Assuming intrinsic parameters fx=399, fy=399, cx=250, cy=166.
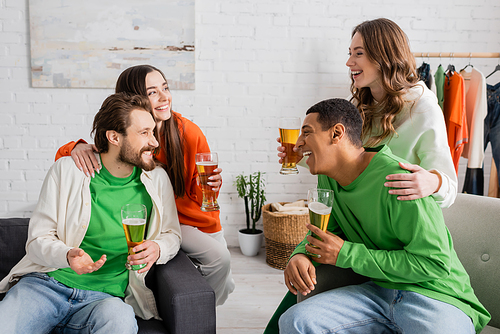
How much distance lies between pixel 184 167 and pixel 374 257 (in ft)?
3.62

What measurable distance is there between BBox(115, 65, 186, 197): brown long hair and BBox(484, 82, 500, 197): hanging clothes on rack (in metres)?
2.48

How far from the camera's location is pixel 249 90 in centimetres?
346

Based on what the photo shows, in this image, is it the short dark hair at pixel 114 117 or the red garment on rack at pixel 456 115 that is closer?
the short dark hair at pixel 114 117

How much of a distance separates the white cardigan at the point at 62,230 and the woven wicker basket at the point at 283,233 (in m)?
1.52

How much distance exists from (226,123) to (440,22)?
6.76 feet

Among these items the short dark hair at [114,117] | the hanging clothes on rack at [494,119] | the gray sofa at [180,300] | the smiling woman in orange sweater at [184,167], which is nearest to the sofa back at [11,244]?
the gray sofa at [180,300]

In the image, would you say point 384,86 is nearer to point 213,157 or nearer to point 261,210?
point 213,157

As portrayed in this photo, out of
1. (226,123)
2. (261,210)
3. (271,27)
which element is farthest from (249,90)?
(261,210)

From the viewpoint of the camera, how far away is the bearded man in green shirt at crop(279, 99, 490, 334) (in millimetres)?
1281

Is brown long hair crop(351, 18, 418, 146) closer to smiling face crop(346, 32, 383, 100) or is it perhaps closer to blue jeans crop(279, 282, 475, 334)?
smiling face crop(346, 32, 383, 100)

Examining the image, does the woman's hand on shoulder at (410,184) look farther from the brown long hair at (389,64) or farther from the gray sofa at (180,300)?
the gray sofa at (180,300)

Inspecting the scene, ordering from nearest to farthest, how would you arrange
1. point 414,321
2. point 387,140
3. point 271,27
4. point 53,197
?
point 414,321, point 53,197, point 387,140, point 271,27

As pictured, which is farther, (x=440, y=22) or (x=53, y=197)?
(x=440, y=22)

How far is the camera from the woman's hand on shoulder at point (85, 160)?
5.48 feet
